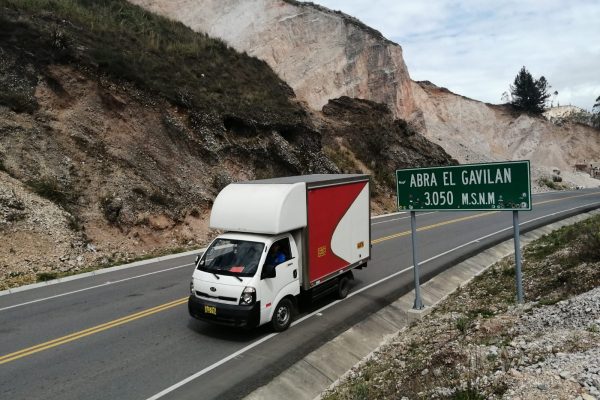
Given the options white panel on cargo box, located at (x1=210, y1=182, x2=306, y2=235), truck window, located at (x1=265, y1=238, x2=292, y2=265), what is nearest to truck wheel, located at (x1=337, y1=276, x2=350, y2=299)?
truck window, located at (x1=265, y1=238, x2=292, y2=265)

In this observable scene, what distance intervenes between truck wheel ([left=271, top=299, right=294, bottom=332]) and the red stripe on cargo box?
88cm

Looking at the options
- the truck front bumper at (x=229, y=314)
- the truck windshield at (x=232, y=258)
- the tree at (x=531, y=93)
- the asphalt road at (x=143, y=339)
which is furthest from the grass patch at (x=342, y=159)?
the tree at (x=531, y=93)

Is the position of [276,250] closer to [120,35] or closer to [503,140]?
[120,35]

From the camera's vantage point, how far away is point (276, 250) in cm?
1042

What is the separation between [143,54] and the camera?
1148 inches

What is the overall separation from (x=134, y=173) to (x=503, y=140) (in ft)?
226

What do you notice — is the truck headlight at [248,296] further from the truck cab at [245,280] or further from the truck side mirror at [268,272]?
the truck side mirror at [268,272]

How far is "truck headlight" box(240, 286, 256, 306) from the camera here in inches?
371

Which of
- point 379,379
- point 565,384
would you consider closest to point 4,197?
point 379,379

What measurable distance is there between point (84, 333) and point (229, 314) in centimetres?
344

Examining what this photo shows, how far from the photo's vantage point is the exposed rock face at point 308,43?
5475cm

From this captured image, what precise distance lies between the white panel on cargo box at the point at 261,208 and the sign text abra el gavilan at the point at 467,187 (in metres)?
3.04

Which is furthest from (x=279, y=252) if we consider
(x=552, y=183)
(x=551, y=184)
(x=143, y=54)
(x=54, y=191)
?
(x=552, y=183)

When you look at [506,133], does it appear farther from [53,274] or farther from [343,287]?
[53,274]
